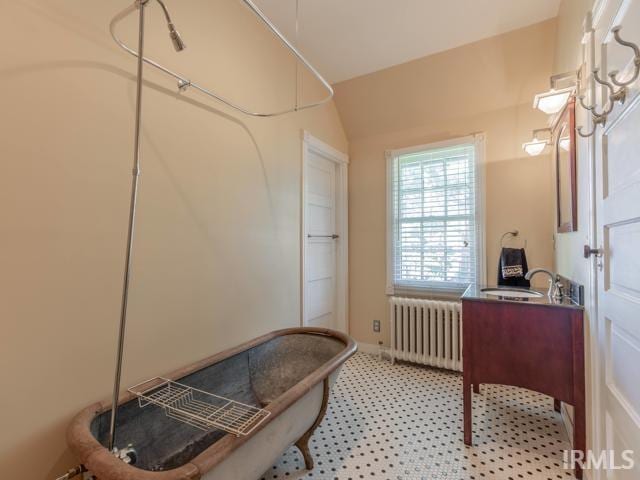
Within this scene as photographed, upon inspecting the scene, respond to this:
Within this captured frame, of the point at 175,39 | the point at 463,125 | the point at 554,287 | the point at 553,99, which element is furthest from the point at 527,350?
the point at 175,39

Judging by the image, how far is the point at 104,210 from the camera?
1.38 metres

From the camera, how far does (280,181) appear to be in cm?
248

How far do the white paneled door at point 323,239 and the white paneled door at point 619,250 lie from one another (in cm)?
195

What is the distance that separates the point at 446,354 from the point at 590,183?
6.15 feet

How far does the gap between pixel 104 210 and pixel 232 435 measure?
43.1 inches

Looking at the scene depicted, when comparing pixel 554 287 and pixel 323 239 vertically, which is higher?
pixel 323 239

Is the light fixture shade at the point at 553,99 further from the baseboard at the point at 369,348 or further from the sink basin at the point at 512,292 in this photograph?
the baseboard at the point at 369,348

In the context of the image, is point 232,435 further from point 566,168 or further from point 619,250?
point 566,168

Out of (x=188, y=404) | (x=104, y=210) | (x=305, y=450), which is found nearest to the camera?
(x=104, y=210)

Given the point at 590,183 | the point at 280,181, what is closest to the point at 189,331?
the point at 280,181

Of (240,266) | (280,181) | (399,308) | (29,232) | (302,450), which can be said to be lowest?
(302,450)

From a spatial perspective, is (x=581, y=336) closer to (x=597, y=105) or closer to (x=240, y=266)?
(x=597, y=105)

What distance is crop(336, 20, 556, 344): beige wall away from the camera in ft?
8.27

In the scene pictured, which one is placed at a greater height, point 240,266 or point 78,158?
point 78,158
